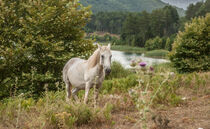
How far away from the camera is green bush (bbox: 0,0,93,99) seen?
27.1ft

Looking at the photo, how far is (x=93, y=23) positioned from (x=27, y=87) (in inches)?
5285

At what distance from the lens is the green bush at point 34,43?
8250 mm

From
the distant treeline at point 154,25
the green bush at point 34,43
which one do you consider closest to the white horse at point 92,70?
the green bush at point 34,43

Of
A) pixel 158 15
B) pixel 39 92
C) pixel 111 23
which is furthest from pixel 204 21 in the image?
pixel 111 23

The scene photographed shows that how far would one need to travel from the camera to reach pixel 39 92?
8703 mm

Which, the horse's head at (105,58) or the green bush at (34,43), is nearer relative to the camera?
the horse's head at (105,58)

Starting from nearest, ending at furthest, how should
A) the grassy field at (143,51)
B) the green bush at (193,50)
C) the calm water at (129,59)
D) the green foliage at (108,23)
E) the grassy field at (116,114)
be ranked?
the grassy field at (116,114) < the calm water at (129,59) < the green bush at (193,50) < the grassy field at (143,51) < the green foliage at (108,23)

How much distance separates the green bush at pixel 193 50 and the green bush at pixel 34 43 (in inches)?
457

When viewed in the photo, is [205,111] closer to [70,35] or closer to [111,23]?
[70,35]

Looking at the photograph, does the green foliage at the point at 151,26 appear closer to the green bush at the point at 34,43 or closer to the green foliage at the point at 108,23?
the green foliage at the point at 108,23

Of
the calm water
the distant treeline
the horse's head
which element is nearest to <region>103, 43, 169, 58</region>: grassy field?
the calm water

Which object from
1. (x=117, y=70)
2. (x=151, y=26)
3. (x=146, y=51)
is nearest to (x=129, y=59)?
(x=117, y=70)

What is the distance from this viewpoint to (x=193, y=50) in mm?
18219

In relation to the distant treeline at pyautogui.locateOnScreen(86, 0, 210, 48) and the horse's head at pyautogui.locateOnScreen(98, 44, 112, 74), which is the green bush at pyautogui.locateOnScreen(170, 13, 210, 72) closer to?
the horse's head at pyautogui.locateOnScreen(98, 44, 112, 74)
